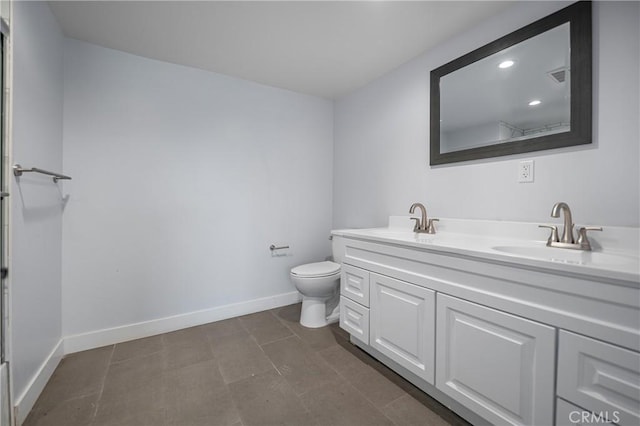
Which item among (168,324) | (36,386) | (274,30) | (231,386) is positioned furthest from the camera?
(168,324)

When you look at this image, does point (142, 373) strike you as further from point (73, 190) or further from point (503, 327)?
point (503, 327)

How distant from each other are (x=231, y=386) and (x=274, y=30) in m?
2.17

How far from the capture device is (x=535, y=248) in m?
1.27

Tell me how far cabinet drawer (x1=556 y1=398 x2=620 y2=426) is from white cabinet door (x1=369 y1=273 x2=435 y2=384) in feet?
1.53

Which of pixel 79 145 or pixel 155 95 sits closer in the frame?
pixel 79 145

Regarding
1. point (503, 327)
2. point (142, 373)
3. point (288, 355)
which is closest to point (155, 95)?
point (142, 373)

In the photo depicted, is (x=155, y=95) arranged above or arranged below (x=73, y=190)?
above

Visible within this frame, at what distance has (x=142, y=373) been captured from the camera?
63.1 inches

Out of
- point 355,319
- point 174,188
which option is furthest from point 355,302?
point 174,188

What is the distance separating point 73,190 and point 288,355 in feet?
6.02

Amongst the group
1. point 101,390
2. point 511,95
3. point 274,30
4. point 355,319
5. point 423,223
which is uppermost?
point 274,30

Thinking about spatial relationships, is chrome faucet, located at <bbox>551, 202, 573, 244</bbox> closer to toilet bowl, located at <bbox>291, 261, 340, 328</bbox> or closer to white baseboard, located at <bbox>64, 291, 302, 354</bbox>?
toilet bowl, located at <bbox>291, 261, 340, 328</bbox>

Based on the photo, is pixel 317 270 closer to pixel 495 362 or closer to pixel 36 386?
pixel 495 362

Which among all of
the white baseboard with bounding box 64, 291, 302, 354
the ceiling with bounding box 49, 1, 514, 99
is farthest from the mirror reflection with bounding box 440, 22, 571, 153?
the white baseboard with bounding box 64, 291, 302, 354
